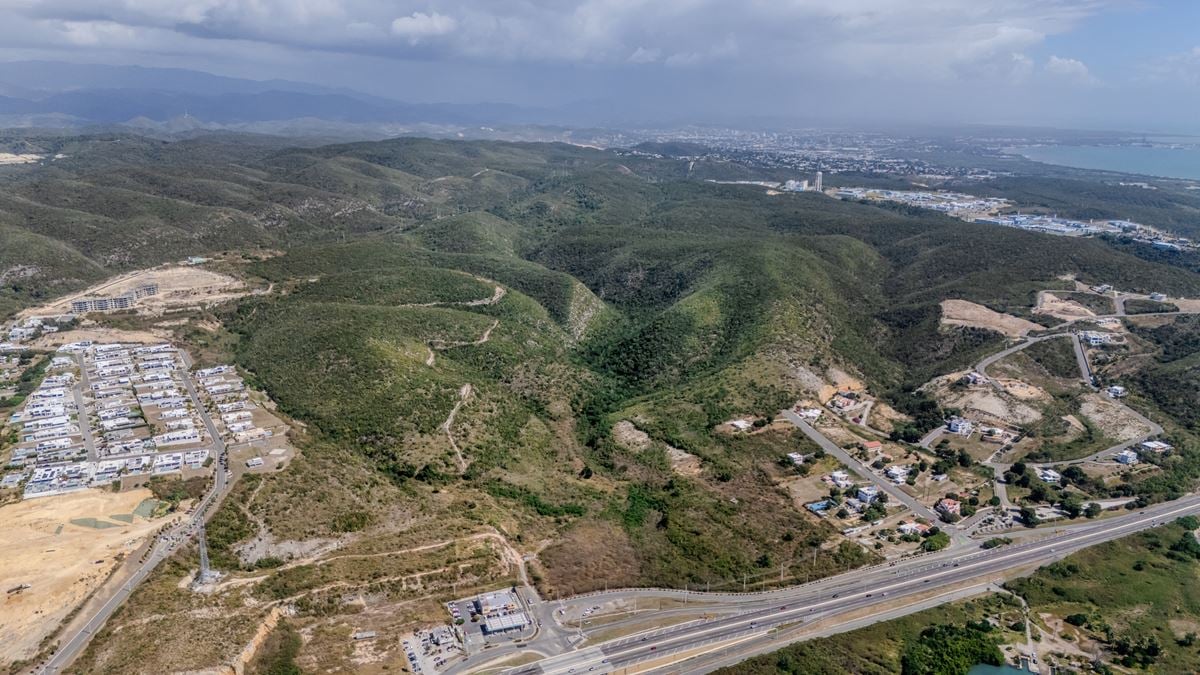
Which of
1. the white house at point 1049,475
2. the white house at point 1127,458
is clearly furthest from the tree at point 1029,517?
the white house at point 1127,458

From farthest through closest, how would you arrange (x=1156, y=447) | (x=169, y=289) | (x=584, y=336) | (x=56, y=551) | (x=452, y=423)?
(x=584, y=336) → (x=169, y=289) → (x=1156, y=447) → (x=452, y=423) → (x=56, y=551)

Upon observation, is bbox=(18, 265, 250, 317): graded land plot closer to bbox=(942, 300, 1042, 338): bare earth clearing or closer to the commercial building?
the commercial building

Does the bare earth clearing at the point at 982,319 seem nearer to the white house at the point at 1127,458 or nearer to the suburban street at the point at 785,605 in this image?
the white house at the point at 1127,458

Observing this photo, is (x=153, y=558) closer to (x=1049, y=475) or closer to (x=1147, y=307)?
(x=1049, y=475)

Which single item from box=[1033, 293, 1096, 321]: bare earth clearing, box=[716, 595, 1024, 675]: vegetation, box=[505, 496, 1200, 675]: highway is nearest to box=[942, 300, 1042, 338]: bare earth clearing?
box=[1033, 293, 1096, 321]: bare earth clearing

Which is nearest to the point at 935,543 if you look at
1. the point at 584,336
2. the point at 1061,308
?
the point at 584,336

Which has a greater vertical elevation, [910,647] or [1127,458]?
[1127,458]
